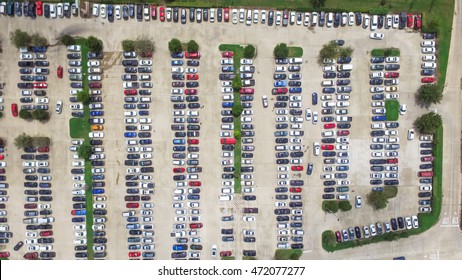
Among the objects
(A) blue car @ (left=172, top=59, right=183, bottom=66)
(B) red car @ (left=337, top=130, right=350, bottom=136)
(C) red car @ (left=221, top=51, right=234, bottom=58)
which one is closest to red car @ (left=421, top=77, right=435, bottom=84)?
(B) red car @ (left=337, top=130, right=350, bottom=136)

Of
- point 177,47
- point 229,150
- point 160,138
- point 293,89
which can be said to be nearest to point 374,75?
point 293,89

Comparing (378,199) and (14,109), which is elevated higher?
(14,109)

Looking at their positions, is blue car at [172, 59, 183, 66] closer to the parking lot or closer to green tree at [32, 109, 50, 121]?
the parking lot

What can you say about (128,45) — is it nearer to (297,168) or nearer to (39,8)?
(39,8)

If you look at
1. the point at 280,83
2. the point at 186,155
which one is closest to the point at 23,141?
the point at 186,155

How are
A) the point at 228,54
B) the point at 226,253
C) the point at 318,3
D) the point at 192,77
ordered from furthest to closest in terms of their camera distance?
the point at 226,253
the point at 192,77
the point at 228,54
the point at 318,3

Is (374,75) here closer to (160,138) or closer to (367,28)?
(367,28)

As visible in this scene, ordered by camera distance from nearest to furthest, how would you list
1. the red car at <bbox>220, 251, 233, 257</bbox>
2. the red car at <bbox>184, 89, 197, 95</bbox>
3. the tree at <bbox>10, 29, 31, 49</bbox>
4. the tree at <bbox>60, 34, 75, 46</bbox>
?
1. the tree at <bbox>10, 29, 31, 49</bbox>
2. the tree at <bbox>60, 34, 75, 46</bbox>
3. the red car at <bbox>184, 89, 197, 95</bbox>
4. the red car at <bbox>220, 251, 233, 257</bbox>
